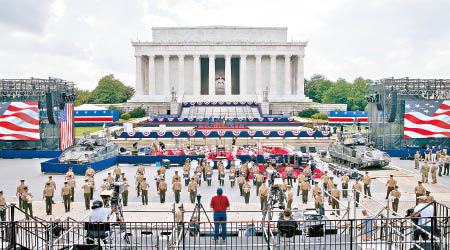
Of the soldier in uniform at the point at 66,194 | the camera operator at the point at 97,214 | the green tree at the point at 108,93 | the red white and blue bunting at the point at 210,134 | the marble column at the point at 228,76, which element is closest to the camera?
the camera operator at the point at 97,214

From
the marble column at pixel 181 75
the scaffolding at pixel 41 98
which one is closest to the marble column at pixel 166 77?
the marble column at pixel 181 75

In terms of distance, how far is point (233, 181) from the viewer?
72.8 ft

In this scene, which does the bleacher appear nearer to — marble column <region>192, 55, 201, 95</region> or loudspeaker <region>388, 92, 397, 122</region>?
marble column <region>192, 55, 201, 95</region>

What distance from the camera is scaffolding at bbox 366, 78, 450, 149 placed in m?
33.7

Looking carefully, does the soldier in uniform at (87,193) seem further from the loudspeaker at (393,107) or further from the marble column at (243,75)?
the marble column at (243,75)

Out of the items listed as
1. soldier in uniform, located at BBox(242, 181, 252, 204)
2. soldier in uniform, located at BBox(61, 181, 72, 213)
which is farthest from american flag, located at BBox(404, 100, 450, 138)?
soldier in uniform, located at BBox(61, 181, 72, 213)

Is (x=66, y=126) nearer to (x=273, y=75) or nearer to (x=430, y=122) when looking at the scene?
(x=430, y=122)

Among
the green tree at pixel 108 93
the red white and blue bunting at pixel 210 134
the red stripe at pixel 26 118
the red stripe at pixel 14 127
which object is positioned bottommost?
the red white and blue bunting at pixel 210 134

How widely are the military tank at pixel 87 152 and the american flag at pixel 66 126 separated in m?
6.88

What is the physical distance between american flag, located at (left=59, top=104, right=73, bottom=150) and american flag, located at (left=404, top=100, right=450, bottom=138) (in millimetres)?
29227

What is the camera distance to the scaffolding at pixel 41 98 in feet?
114

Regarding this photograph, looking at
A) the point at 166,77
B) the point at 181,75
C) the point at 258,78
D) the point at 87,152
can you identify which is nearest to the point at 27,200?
the point at 87,152

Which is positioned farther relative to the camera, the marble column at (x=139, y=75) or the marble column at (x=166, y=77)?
the marble column at (x=139, y=75)

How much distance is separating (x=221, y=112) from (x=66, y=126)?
3006 cm
